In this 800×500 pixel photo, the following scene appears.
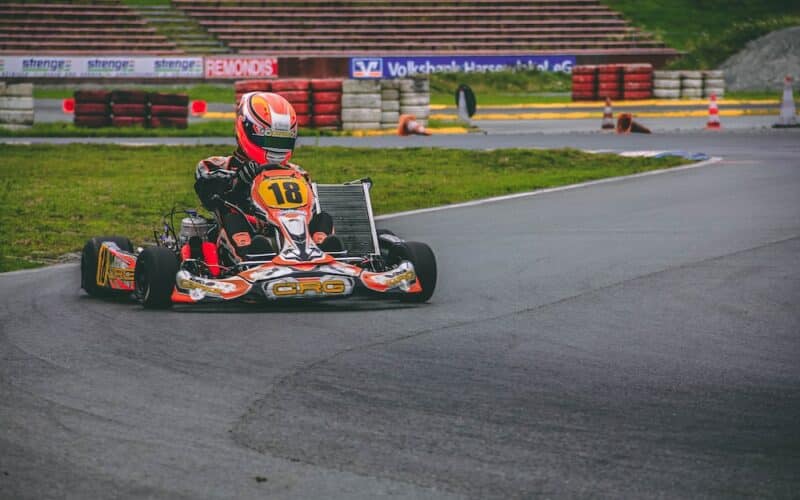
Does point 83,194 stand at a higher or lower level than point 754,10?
lower

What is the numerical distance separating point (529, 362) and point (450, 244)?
4.82 m

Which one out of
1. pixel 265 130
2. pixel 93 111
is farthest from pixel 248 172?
pixel 93 111

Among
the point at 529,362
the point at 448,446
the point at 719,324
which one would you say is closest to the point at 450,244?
the point at 719,324

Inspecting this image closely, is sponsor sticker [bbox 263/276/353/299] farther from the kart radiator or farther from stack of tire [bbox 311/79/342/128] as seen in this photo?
stack of tire [bbox 311/79/342/128]

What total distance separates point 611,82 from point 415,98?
36.0 ft

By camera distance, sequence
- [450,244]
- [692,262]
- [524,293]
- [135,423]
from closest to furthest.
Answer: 1. [135,423]
2. [524,293]
3. [692,262]
4. [450,244]

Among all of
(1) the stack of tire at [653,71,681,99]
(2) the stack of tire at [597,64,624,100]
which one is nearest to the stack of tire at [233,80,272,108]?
(2) the stack of tire at [597,64,624,100]

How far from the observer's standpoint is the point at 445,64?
42375mm

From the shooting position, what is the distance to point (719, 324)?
748 centimetres

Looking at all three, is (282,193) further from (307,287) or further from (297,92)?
(297,92)

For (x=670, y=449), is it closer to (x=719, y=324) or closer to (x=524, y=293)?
(x=719, y=324)

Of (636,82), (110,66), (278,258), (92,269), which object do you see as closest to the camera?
(278,258)

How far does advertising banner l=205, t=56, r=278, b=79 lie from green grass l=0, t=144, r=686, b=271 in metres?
18.4

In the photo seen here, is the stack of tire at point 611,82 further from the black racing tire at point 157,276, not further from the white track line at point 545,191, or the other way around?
the black racing tire at point 157,276
